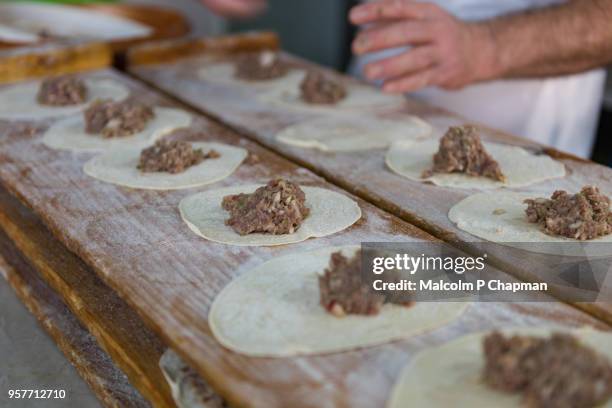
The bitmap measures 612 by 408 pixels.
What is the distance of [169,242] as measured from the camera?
2.08m

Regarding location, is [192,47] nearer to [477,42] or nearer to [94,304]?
[477,42]

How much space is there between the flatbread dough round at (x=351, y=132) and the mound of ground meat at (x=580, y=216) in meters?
0.85

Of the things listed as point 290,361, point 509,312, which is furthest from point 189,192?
point 509,312

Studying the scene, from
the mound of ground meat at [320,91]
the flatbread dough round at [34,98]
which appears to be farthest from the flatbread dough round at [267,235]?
the flatbread dough round at [34,98]

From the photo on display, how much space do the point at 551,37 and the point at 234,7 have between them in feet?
5.39

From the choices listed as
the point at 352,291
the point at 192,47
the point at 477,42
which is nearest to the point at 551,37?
the point at 477,42

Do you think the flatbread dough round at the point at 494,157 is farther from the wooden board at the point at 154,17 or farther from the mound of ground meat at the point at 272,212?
the wooden board at the point at 154,17

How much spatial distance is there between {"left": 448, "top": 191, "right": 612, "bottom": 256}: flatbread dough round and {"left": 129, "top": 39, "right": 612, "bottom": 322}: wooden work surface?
0.03m

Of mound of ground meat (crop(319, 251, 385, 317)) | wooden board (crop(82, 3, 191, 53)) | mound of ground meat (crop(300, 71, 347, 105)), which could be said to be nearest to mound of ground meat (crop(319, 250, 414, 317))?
mound of ground meat (crop(319, 251, 385, 317))

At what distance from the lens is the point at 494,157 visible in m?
2.64

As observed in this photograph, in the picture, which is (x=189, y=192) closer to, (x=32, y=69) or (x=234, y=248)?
(x=234, y=248)

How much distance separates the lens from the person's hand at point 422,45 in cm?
295

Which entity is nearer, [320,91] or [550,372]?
[550,372]

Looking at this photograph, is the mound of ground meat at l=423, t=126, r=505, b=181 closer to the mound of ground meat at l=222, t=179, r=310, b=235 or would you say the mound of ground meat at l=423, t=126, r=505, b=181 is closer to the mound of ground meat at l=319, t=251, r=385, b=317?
the mound of ground meat at l=222, t=179, r=310, b=235
